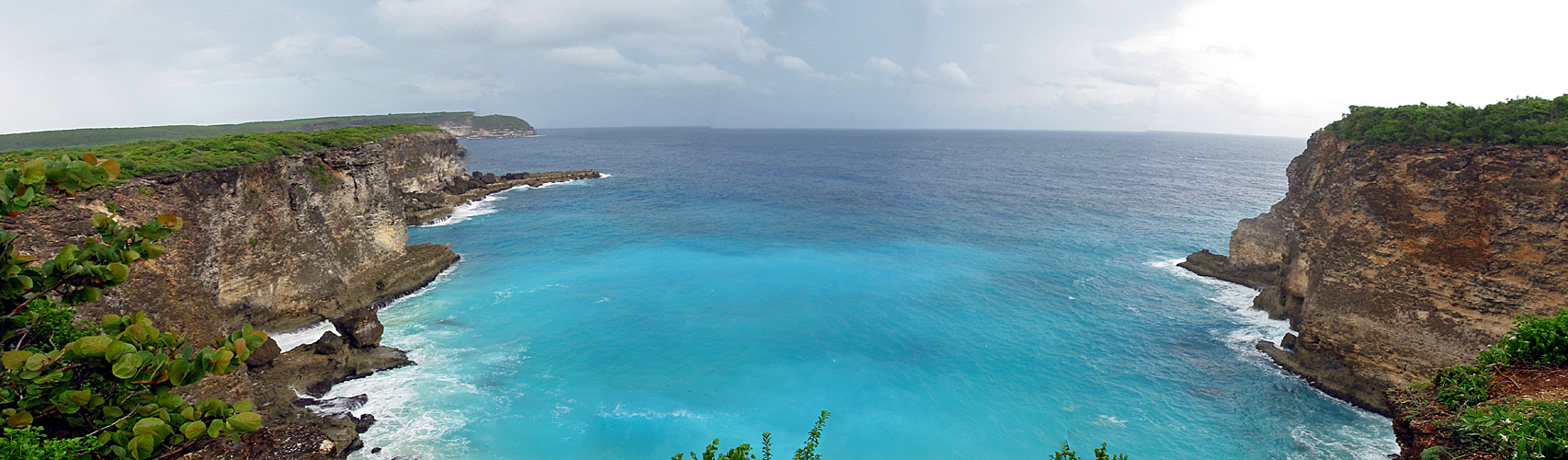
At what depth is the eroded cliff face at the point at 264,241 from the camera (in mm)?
20797

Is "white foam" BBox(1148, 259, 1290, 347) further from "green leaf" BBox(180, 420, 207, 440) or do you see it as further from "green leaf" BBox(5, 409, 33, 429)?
"green leaf" BBox(5, 409, 33, 429)

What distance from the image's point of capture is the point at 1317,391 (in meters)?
29.1

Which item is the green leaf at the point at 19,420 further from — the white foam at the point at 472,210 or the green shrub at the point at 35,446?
the white foam at the point at 472,210

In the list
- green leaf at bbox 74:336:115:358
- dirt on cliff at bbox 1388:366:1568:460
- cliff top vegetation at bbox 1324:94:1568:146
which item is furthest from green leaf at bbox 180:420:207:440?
cliff top vegetation at bbox 1324:94:1568:146

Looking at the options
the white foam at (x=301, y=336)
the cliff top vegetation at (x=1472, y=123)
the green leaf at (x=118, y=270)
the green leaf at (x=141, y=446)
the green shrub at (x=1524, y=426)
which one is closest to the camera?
the green leaf at (x=141, y=446)

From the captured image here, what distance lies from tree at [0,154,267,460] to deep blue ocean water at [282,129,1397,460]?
17.2 meters

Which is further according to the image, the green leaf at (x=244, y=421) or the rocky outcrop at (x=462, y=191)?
the rocky outcrop at (x=462, y=191)

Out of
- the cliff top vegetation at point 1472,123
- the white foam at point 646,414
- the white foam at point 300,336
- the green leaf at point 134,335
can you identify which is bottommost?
the white foam at point 646,414

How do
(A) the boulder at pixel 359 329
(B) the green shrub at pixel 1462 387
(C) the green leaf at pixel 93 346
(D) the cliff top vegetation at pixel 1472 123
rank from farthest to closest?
(A) the boulder at pixel 359 329, (D) the cliff top vegetation at pixel 1472 123, (B) the green shrub at pixel 1462 387, (C) the green leaf at pixel 93 346

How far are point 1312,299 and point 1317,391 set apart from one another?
14.4 feet

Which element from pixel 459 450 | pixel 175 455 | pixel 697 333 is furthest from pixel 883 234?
pixel 175 455

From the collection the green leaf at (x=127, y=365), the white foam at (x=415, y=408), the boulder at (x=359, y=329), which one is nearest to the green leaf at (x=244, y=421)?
the green leaf at (x=127, y=365)

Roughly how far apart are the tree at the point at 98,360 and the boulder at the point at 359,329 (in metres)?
24.6

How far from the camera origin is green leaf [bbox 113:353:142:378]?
287 inches
